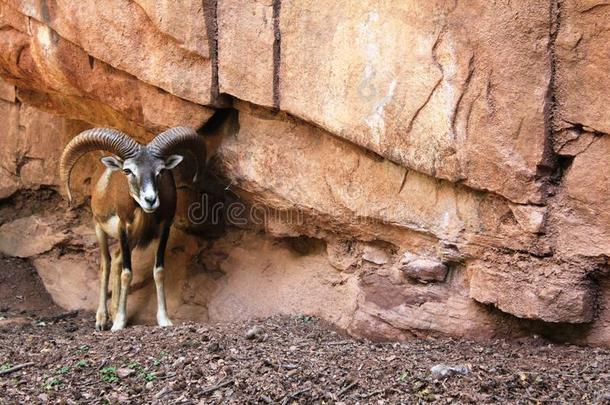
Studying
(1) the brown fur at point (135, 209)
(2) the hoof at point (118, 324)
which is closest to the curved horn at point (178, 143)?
(1) the brown fur at point (135, 209)

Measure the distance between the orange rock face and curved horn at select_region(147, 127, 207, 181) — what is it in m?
0.19

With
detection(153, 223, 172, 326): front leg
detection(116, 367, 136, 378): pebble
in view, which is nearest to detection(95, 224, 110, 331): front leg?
detection(153, 223, 172, 326): front leg

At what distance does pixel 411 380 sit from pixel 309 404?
2.44 ft

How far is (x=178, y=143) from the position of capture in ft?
26.9

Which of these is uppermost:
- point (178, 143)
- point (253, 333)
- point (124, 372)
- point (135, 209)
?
point (178, 143)

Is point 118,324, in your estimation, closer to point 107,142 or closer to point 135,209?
point 135,209

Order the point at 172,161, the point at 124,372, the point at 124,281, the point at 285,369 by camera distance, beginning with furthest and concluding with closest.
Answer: the point at 124,281 → the point at 172,161 → the point at 124,372 → the point at 285,369

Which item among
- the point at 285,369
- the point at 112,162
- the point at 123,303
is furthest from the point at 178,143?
the point at 285,369

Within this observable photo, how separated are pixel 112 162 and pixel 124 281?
4.32 feet

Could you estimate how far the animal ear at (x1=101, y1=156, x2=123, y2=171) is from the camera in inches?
340

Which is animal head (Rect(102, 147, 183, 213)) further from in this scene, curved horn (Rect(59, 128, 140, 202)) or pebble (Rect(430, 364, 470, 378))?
pebble (Rect(430, 364, 470, 378))

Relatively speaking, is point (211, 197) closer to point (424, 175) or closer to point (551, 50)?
point (424, 175)

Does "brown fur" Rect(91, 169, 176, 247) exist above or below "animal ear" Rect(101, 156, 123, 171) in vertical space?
below

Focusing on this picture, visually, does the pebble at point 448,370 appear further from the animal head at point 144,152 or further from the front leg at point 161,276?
the front leg at point 161,276
